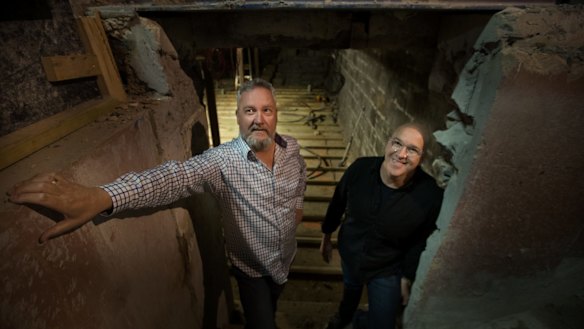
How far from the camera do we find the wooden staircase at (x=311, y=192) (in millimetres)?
3049

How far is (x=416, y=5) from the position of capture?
1.25 metres

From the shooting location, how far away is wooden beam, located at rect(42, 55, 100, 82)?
112 cm

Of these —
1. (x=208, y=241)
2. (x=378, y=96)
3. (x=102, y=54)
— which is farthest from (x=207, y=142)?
(x=378, y=96)

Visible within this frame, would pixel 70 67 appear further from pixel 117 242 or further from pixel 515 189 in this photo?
pixel 515 189

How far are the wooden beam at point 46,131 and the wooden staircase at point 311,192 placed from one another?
2441mm

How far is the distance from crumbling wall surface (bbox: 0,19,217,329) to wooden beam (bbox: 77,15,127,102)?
0.06 m

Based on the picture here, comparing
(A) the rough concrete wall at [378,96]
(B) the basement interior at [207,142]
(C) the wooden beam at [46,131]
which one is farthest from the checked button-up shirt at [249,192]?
(A) the rough concrete wall at [378,96]

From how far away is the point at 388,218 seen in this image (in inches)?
66.5

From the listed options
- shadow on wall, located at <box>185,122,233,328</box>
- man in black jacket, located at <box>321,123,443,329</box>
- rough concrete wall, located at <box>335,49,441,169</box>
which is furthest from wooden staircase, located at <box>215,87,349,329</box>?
man in black jacket, located at <box>321,123,443,329</box>

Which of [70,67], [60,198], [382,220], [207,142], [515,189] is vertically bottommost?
[382,220]

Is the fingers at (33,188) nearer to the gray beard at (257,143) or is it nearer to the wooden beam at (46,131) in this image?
the wooden beam at (46,131)

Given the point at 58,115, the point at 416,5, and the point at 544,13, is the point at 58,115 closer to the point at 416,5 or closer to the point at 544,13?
the point at 416,5

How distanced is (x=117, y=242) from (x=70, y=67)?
790mm

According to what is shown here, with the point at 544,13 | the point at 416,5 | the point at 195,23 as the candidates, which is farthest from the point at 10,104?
the point at 544,13
